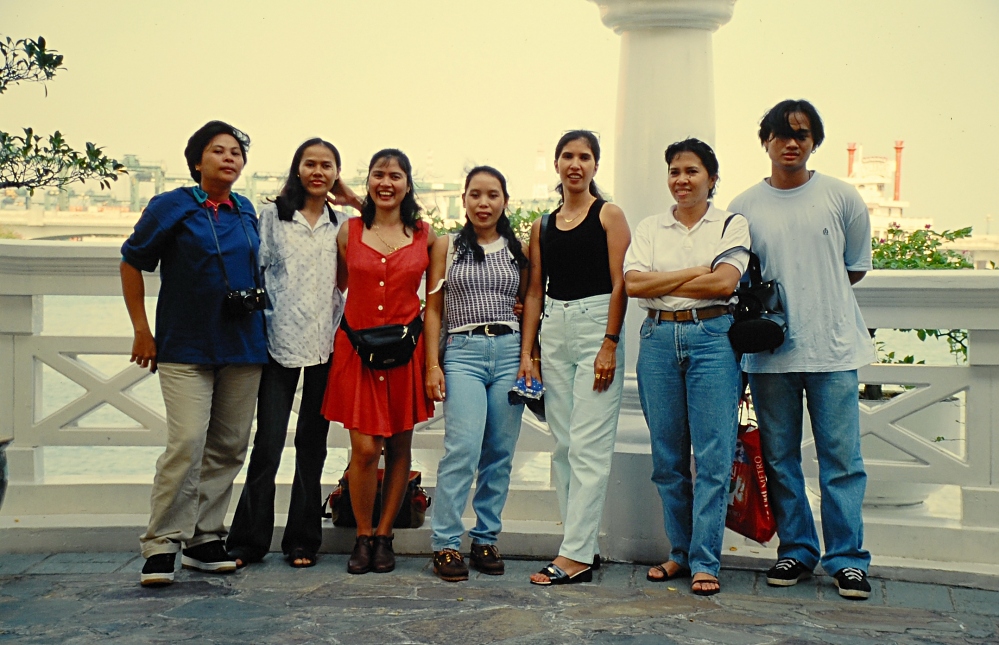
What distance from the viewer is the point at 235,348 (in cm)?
369

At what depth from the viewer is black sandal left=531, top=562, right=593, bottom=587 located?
3.72m

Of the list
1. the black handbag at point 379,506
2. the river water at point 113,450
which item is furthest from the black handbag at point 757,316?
the river water at point 113,450

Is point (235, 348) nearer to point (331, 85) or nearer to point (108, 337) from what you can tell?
point (108, 337)

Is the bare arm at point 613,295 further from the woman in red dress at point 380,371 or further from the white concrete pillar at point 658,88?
the woman in red dress at point 380,371

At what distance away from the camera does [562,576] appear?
372 centimetres

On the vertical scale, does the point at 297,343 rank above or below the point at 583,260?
below

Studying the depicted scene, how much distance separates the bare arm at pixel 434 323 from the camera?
379 centimetres

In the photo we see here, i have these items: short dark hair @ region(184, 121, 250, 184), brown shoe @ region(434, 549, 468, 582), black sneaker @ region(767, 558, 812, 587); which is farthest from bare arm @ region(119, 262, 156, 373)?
black sneaker @ region(767, 558, 812, 587)

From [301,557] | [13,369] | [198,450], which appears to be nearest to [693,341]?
[301,557]

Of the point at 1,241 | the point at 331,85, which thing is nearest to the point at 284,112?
the point at 331,85

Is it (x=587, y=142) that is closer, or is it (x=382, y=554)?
(x=587, y=142)

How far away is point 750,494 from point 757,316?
65cm

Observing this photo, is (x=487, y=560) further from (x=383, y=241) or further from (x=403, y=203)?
(x=403, y=203)

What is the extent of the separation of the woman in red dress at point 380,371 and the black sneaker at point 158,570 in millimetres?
631
